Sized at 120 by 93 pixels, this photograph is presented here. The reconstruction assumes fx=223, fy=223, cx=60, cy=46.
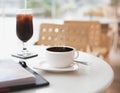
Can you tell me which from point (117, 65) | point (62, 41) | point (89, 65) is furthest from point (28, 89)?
point (117, 65)

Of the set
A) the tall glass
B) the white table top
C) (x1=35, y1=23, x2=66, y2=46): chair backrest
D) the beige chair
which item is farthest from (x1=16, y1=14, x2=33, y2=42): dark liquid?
the beige chair

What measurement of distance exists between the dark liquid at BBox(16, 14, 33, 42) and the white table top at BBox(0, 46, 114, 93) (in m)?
0.20

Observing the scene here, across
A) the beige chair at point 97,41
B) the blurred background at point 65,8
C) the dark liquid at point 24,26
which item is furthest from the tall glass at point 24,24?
the blurred background at point 65,8

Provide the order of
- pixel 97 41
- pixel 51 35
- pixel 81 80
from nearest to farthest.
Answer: pixel 81 80
pixel 51 35
pixel 97 41

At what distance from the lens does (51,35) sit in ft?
6.37

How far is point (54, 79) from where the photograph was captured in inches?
32.3

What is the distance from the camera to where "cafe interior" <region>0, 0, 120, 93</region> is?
1.93 metres

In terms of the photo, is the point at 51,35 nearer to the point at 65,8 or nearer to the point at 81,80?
the point at 81,80

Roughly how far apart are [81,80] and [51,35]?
3.80ft

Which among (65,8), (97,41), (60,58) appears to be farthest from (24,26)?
(65,8)

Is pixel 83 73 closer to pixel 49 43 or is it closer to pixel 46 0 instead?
pixel 49 43

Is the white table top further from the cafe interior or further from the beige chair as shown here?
the beige chair

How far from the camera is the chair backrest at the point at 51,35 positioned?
189 centimetres

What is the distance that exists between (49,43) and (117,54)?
3.06 metres
